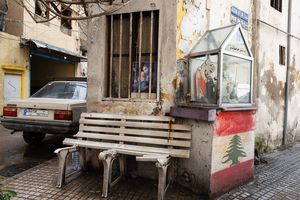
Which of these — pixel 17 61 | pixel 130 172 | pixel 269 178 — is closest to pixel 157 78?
pixel 130 172

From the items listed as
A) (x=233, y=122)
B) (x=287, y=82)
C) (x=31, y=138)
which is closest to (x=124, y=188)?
(x=233, y=122)

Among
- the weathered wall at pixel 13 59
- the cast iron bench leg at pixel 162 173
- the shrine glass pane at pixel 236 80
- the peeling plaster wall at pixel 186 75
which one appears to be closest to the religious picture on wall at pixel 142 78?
the peeling plaster wall at pixel 186 75

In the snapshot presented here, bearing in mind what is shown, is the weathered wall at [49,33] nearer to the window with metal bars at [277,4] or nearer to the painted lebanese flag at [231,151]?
the window with metal bars at [277,4]

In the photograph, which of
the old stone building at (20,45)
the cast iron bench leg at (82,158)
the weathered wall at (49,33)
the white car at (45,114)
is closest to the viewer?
the cast iron bench leg at (82,158)

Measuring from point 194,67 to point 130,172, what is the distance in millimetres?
2071

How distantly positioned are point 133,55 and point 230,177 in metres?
2.56

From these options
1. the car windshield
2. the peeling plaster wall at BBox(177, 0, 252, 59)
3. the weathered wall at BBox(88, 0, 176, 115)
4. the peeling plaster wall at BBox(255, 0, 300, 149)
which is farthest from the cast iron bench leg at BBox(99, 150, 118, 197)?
the peeling plaster wall at BBox(255, 0, 300, 149)

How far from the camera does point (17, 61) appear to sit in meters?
13.1

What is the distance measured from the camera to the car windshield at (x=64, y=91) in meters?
7.42

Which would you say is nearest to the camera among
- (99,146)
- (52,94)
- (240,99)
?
(99,146)

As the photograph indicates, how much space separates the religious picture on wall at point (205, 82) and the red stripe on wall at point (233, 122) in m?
0.35

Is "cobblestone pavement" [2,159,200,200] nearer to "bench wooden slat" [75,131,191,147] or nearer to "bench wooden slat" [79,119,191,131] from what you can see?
"bench wooden slat" [75,131,191,147]

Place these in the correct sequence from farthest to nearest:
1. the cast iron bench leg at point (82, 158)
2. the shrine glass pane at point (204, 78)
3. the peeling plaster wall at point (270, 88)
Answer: the peeling plaster wall at point (270, 88)
the cast iron bench leg at point (82, 158)
the shrine glass pane at point (204, 78)

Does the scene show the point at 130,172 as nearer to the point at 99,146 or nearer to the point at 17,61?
the point at 99,146
